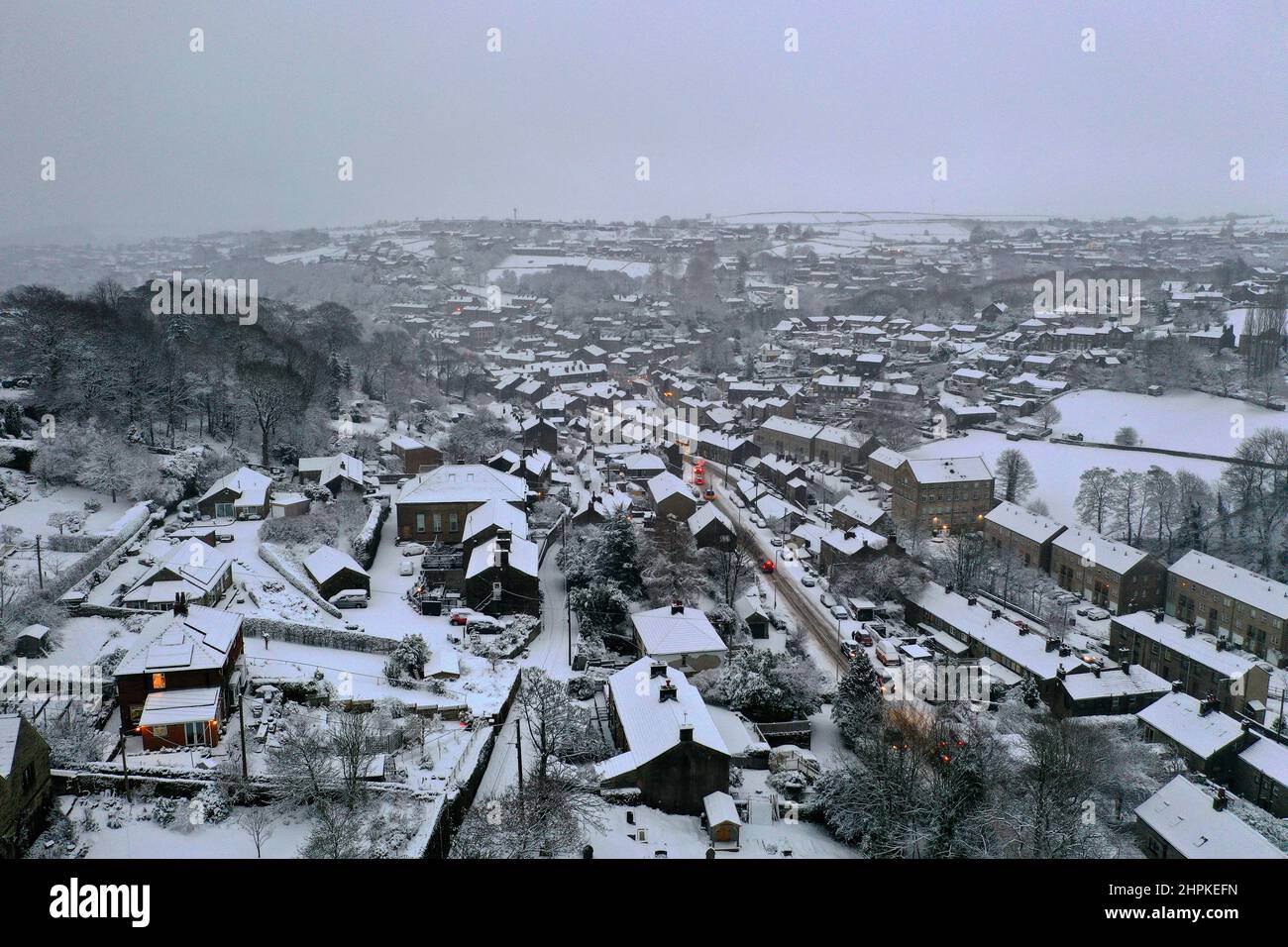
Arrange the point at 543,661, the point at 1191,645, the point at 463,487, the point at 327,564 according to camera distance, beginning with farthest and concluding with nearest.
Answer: the point at 463,487, the point at 1191,645, the point at 327,564, the point at 543,661

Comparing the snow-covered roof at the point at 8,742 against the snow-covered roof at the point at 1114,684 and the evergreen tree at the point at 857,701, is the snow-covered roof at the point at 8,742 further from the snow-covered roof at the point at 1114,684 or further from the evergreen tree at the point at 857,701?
the snow-covered roof at the point at 1114,684

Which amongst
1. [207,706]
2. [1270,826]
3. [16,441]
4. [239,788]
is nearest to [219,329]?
[16,441]

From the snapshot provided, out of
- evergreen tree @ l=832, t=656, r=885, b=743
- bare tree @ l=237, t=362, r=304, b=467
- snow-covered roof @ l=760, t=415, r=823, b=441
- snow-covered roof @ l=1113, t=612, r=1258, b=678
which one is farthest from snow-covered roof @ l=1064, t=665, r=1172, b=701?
bare tree @ l=237, t=362, r=304, b=467

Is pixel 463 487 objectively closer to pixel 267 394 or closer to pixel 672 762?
pixel 267 394

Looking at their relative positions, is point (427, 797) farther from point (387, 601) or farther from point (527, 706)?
point (387, 601)

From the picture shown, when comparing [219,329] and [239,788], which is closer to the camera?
[239,788]

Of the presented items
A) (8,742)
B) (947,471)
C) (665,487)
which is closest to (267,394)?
(665,487)
